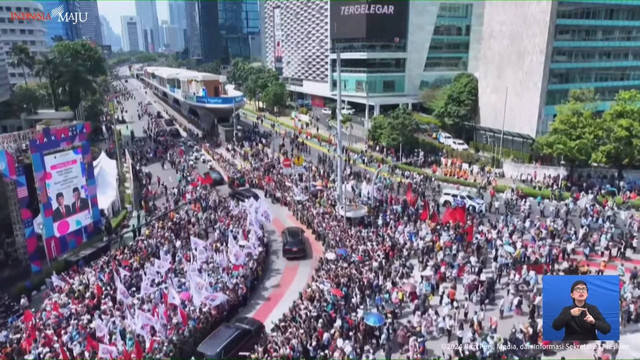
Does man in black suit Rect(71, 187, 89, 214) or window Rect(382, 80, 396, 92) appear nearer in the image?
man in black suit Rect(71, 187, 89, 214)

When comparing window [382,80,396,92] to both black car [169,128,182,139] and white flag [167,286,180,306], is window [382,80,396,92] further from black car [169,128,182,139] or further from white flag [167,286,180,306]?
white flag [167,286,180,306]

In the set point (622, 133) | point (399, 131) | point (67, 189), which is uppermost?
point (622, 133)

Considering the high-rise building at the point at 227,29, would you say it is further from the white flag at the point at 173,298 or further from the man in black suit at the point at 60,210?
the white flag at the point at 173,298

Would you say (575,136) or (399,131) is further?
(399,131)

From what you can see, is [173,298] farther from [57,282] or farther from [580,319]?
[580,319]

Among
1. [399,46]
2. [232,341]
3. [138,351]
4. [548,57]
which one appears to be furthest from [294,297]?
[399,46]

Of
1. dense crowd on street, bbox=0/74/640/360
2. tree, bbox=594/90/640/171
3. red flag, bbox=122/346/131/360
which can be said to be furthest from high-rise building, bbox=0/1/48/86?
tree, bbox=594/90/640/171
